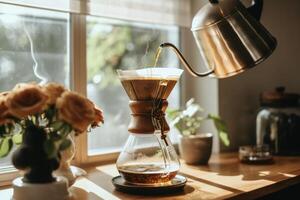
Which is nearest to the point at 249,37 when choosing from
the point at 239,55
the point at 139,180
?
the point at 239,55

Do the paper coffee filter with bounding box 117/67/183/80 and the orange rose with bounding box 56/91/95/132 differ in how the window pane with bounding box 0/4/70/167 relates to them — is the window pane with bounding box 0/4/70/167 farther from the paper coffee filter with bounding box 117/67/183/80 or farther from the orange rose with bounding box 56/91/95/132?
the orange rose with bounding box 56/91/95/132

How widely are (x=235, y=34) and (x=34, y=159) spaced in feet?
2.16

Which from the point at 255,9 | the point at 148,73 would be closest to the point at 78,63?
the point at 148,73

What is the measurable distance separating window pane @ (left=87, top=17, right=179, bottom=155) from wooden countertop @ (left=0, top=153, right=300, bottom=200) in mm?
167

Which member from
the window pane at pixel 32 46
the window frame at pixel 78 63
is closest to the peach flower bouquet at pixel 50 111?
the window pane at pixel 32 46

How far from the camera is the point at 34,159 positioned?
944 mm

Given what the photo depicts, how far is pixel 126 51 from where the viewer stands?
5.52ft

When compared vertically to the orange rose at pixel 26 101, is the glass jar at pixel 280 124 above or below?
below

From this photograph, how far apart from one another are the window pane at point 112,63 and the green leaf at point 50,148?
0.65m

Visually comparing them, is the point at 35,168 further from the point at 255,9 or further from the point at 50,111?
the point at 255,9

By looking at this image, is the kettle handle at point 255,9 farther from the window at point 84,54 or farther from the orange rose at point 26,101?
the orange rose at point 26,101

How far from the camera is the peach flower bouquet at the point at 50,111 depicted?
0.89 meters

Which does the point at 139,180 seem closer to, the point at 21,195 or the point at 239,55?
the point at 21,195

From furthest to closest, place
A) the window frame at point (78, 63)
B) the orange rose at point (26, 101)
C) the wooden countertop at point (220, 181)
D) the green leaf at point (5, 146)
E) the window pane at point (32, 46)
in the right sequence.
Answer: the window frame at point (78, 63) → the window pane at point (32, 46) → the wooden countertop at point (220, 181) → the green leaf at point (5, 146) → the orange rose at point (26, 101)
